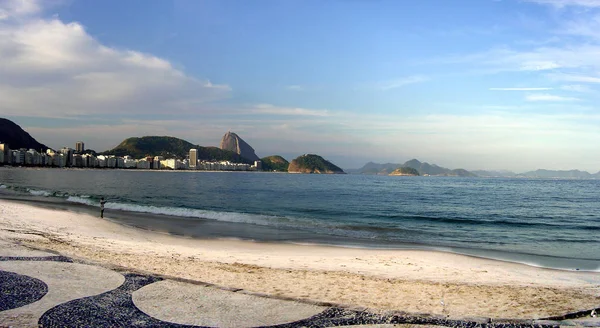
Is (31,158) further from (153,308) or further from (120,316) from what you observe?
(120,316)

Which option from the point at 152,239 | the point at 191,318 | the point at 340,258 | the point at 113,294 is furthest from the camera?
the point at 152,239

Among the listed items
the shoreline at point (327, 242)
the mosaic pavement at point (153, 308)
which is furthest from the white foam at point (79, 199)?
the mosaic pavement at point (153, 308)

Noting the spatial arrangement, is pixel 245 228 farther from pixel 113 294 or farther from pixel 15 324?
pixel 15 324

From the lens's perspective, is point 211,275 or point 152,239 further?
point 152,239

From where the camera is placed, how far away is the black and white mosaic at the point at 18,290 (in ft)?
21.2

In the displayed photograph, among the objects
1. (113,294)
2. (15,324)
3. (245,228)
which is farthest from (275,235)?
(15,324)

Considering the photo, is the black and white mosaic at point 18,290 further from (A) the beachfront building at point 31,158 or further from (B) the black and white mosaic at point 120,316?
(A) the beachfront building at point 31,158

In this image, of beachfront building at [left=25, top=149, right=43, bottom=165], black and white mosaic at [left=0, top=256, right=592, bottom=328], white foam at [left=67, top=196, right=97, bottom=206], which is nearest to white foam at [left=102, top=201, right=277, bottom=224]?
white foam at [left=67, top=196, right=97, bottom=206]

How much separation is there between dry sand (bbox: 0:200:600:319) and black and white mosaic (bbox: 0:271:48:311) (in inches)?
82.8

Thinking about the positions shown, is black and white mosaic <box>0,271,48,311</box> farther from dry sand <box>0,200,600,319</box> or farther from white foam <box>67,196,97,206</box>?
white foam <box>67,196,97,206</box>

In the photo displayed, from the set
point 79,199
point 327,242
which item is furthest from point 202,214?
point 79,199

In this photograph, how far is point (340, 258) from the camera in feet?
46.1

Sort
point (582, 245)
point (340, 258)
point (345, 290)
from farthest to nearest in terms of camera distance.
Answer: point (582, 245)
point (340, 258)
point (345, 290)

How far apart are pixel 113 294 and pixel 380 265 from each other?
318 inches
